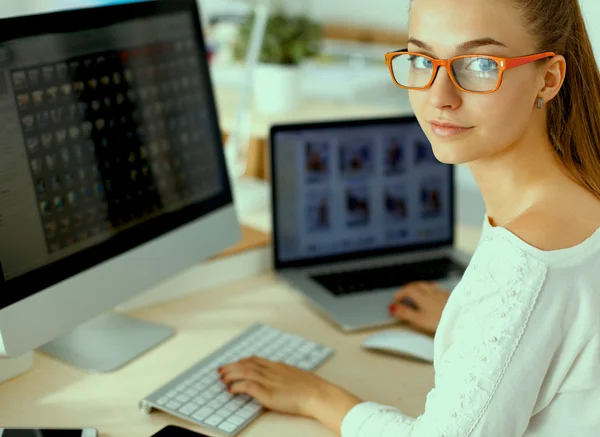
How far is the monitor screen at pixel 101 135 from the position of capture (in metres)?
1.06

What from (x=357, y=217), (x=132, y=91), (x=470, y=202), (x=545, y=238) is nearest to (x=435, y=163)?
(x=357, y=217)

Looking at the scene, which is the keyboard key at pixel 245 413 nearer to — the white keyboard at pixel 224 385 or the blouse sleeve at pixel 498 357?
the white keyboard at pixel 224 385

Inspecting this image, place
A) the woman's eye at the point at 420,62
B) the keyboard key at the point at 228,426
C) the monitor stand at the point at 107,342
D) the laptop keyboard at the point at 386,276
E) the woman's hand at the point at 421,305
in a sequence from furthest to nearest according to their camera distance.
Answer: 1. the laptop keyboard at the point at 386,276
2. the woman's hand at the point at 421,305
3. the monitor stand at the point at 107,342
4. the keyboard key at the point at 228,426
5. the woman's eye at the point at 420,62

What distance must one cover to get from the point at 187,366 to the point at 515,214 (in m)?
0.55

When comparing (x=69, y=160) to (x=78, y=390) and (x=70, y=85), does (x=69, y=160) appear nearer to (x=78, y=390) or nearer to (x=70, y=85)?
(x=70, y=85)

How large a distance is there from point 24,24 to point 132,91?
22cm

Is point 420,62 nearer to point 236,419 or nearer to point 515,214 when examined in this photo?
point 515,214

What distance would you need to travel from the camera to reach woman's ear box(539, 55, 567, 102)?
917 mm

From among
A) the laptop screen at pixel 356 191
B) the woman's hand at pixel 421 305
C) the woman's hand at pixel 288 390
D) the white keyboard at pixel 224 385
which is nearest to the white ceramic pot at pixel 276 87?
the laptop screen at pixel 356 191

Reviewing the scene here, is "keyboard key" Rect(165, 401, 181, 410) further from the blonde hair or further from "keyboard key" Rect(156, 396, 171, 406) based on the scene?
the blonde hair

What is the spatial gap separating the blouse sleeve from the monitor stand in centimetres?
54

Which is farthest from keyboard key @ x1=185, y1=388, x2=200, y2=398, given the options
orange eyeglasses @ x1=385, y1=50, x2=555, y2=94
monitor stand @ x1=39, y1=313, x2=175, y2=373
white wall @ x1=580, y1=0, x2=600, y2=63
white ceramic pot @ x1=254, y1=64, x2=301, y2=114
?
white wall @ x1=580, y1=0, x2=600, y2=63

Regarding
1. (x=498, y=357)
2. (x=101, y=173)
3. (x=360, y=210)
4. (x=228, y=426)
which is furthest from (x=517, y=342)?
(x=360, y=210)

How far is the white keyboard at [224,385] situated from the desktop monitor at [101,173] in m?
0.13
